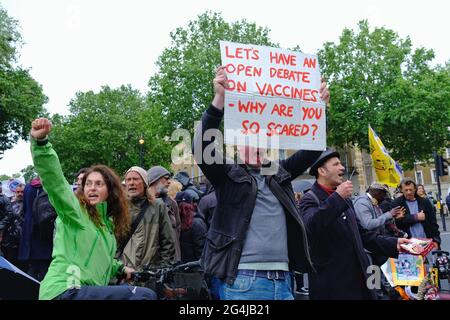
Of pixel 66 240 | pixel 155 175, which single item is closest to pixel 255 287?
pixel 66 240

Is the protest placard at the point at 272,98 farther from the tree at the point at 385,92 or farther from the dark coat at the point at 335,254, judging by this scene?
the tree at the point at 385,92

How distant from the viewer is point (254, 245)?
3225 millimetres

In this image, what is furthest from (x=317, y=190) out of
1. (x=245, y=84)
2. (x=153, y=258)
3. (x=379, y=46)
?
(x=379, y=46)

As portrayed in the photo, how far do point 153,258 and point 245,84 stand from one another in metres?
1.87

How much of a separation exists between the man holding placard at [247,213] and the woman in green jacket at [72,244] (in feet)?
1.80

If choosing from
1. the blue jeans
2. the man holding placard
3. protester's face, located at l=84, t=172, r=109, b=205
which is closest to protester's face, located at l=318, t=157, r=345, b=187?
the man holding placard

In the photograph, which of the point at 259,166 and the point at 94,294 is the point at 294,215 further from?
the point at 94,294

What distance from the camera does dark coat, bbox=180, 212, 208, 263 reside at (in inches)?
266

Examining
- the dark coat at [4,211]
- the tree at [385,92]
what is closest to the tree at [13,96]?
the tree at [385,92]

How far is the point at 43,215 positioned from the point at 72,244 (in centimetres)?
358

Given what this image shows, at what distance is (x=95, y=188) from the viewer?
11.0 feet

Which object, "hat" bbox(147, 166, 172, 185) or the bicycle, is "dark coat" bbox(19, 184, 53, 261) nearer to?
"hat" bbox(147, 166, 172, 185)

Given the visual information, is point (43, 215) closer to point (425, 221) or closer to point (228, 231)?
point (228, 231)

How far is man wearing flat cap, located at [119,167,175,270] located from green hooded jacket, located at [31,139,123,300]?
1634 millimetres
